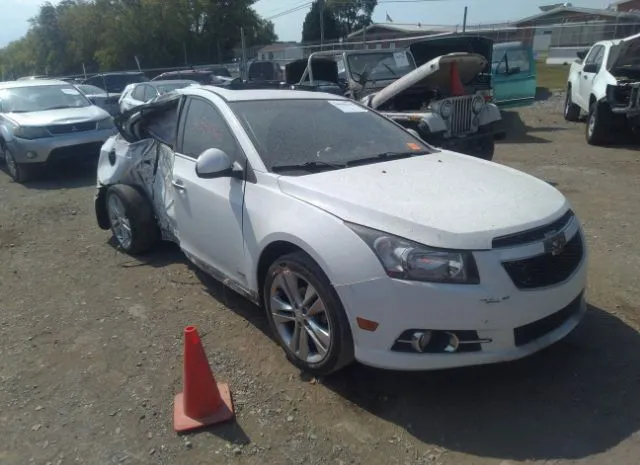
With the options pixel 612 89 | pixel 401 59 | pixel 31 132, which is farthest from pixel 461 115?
pixel 31 132

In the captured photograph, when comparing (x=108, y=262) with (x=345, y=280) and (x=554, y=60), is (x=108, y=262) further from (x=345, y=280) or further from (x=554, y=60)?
(x=554, y=60)

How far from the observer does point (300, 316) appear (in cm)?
303

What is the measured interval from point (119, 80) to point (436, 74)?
15.5m

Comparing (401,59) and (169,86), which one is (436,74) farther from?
(169,86)

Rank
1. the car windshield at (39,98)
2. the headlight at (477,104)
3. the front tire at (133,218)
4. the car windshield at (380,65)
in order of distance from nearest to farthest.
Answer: the front tire at (133,218) < the headlight at (477,104) < the car windshield at (39,98) < the car windshield at (380,65)

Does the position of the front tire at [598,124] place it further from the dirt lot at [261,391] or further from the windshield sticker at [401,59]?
the dirt lot at [261,391]

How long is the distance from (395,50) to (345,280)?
8.55m

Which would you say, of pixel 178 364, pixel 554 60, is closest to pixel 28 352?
pixel 178 364

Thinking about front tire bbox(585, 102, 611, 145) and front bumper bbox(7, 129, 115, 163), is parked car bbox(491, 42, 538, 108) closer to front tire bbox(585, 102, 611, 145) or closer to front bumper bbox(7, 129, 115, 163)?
front tire bbox(585, 102, 611, 145)

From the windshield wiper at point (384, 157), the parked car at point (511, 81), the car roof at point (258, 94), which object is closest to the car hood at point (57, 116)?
the car roof at point (258, 94)

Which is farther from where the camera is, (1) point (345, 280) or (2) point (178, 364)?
(2) point (178, 364)

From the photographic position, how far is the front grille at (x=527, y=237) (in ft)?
8.45

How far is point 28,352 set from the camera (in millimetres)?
3639

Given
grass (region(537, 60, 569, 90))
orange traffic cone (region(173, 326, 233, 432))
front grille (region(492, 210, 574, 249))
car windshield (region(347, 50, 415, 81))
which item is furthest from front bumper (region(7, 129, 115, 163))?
grass (region(537, 60, 569, 90))
